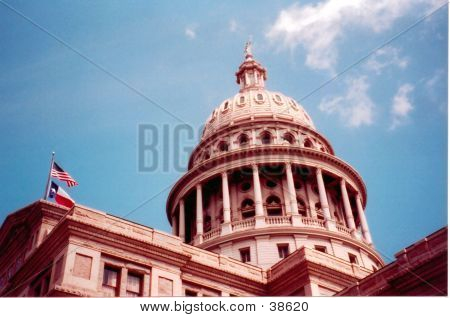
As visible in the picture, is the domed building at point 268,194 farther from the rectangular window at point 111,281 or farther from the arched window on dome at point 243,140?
the rectangular window at point 111,281

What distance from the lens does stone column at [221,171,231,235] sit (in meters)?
50.4

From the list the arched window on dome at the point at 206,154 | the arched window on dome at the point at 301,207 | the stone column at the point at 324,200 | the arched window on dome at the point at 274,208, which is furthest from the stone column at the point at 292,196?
the arched window on dome at the point at 206,154

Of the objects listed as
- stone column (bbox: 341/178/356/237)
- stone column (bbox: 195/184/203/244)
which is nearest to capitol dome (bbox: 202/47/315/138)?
stone column (bbox: 341/178/356/237)

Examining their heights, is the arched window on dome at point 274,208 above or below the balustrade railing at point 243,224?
above

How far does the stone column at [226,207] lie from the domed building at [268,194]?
0.10 meters

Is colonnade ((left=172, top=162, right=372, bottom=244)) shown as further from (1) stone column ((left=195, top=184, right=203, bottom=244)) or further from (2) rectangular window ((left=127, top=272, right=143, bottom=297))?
(2) rectangular window ((left=127, top=272, right=143, bottom=297))

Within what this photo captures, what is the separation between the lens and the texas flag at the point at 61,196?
1401 inches

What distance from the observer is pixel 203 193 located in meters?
58.8

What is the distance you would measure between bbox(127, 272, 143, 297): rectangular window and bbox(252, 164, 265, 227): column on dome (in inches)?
906

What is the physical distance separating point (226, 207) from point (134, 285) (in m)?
25.6

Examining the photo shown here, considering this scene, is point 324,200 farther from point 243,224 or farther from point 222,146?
point 222,146

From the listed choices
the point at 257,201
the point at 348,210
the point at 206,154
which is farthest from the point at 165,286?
the point at 206,154

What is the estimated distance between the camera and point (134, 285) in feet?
89.4
